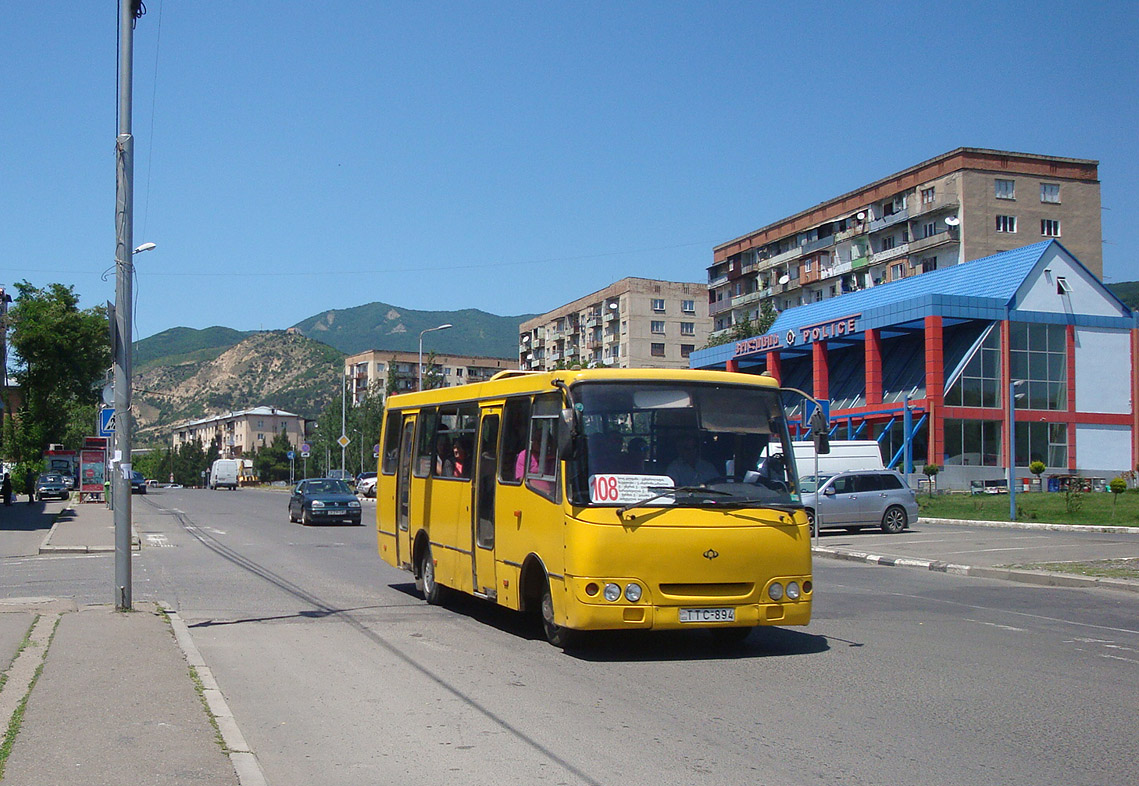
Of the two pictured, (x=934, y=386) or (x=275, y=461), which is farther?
(x=275, y=461)

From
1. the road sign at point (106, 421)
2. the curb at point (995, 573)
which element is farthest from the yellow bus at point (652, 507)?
the road sign at point (106, 421)

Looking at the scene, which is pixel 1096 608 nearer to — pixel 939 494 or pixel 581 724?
pixel 581 724

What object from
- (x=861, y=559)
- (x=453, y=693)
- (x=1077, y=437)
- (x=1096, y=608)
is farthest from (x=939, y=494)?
(x=453, y=693)

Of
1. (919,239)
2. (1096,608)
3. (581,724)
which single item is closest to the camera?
(581,724)

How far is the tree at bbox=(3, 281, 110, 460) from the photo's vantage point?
41.7m

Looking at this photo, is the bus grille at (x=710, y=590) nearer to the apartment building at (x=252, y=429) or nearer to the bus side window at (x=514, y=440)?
the bus side window at (x=514, y=440)

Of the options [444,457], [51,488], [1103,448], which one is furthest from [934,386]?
[51,488]

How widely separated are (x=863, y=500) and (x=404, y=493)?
16.4m

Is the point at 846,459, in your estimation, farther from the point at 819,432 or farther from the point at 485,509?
the point at 485,509

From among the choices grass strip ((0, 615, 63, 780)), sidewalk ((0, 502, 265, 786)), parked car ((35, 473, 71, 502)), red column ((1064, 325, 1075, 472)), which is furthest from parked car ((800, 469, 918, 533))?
parked car ((35, 473, 71, 502))

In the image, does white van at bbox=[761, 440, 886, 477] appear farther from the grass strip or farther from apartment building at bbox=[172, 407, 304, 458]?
apartment building at bbox=[172, 407, 304, 458]

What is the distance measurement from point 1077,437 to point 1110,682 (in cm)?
5204

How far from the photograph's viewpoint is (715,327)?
101750mm

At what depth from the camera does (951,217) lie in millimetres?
69625
